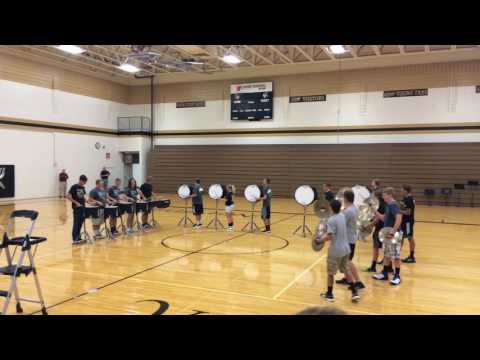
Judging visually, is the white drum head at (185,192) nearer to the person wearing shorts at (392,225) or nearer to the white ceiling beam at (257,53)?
the person wearing shorts at (392,225)

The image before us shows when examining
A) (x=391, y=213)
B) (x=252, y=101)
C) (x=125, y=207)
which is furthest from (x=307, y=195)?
(x=252, y=101)

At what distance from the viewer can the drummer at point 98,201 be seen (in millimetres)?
11007

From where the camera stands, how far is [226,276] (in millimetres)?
7637

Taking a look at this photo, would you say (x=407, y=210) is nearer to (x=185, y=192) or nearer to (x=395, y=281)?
(x=395, y=281)

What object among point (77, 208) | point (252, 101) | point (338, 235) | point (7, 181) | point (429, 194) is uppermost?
point (252, 101)

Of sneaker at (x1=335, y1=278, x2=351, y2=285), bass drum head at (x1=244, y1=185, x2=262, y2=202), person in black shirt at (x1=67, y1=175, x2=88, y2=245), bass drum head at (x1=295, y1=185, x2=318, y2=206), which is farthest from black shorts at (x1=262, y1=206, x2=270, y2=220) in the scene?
person in black shirt at (x1=67, y1=175, x2=88, y2=245)

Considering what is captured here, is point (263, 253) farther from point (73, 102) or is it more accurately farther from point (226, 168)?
point (73, 102)

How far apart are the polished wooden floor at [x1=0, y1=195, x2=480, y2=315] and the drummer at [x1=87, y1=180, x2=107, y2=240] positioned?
67cm

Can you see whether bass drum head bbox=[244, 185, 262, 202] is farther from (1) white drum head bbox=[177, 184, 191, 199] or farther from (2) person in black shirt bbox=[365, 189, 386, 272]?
(2) person in black shirt bbox=[365, 189, 386, 272]

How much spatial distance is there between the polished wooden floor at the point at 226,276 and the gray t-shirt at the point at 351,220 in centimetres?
99

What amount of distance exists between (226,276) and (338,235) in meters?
2.66
